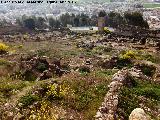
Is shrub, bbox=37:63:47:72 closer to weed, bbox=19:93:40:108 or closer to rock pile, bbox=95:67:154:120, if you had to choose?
rock pile, bbox=95:67:154:120

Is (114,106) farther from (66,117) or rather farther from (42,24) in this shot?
(42,24)

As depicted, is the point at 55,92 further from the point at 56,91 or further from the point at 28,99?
the point at 28,99

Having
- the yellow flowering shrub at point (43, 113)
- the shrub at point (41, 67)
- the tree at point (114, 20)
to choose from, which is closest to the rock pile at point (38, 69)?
the shrub at point (41, 67)

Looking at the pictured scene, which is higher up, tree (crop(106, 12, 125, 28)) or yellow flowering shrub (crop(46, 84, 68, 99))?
yellow flowering shrub (crop(46, 84, 68, 99))

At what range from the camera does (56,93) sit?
76.6 ft

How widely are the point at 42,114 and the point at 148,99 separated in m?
7.64

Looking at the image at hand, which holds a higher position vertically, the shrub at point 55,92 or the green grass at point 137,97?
the shrub at point 55,92

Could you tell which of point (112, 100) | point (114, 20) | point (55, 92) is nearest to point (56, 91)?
point (55, 92)

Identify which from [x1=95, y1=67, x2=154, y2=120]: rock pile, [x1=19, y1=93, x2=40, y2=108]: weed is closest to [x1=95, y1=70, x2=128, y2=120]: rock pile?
[x1=95, y1=67, x2=154, y2=120]: rock pile

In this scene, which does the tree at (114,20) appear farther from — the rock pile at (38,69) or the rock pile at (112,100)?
the rock pile at (112,100)

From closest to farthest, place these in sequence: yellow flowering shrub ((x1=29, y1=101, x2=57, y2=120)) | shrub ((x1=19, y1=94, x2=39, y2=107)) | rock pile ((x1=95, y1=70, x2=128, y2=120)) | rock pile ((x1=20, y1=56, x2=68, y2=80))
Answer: rock pile ((x1=95, y1=70, x2=128, y2=120)) → yellow flowering shrub ((x1=29, y1=101, x2=57, y2=120)) → shrub ((x1=19, y1=94, x2=39, y2=107)) → rock pile ((x1=20, y1=56, x2=68, y2=80))

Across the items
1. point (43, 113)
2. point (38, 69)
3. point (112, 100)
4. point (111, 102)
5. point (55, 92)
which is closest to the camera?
point (43, 113)

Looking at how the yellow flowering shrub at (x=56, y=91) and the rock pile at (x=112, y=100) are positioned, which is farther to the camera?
the yellow flowering shrub at (x=56, y=91)

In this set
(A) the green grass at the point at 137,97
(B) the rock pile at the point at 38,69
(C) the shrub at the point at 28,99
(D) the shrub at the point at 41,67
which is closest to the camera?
(A) the green grass at the point at 137,97
